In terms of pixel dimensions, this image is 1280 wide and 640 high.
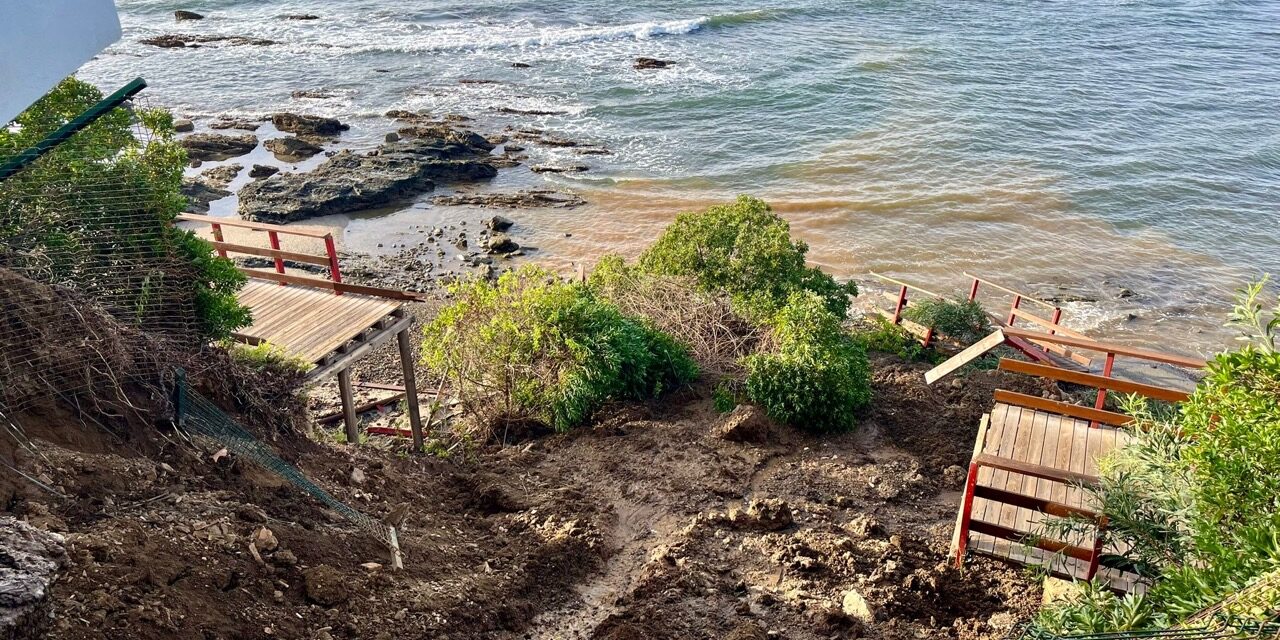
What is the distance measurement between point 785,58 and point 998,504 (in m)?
31.9

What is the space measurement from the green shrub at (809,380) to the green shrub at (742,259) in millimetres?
1301

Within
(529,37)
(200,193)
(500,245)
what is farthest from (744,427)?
(529,37)

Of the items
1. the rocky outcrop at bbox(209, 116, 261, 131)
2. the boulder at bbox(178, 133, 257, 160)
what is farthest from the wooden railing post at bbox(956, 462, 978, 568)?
the rocky outcrop at bbox(209, 116, 261, 131)

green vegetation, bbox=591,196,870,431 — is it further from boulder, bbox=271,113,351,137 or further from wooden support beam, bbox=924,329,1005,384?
boulder, bbox=271,113,351,137

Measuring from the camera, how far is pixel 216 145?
2870cm

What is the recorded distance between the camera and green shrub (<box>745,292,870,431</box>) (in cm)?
1273

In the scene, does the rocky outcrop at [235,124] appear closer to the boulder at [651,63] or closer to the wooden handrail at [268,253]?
the boulder at [651,63]

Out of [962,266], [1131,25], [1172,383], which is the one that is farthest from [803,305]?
[1131,25]

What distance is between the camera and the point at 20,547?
598 cm

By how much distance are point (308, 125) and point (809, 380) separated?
74.0 ft

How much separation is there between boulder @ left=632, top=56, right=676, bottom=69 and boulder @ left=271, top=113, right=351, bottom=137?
1226cm

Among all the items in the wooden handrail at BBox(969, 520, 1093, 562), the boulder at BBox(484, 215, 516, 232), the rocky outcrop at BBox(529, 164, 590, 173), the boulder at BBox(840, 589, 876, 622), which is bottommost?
the boulder at BBox(484, 215, 516, 232)

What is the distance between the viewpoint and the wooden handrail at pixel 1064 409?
884 cm

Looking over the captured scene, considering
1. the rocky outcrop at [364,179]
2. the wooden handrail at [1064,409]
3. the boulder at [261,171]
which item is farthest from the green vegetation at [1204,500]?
the boulder at [261,171]
